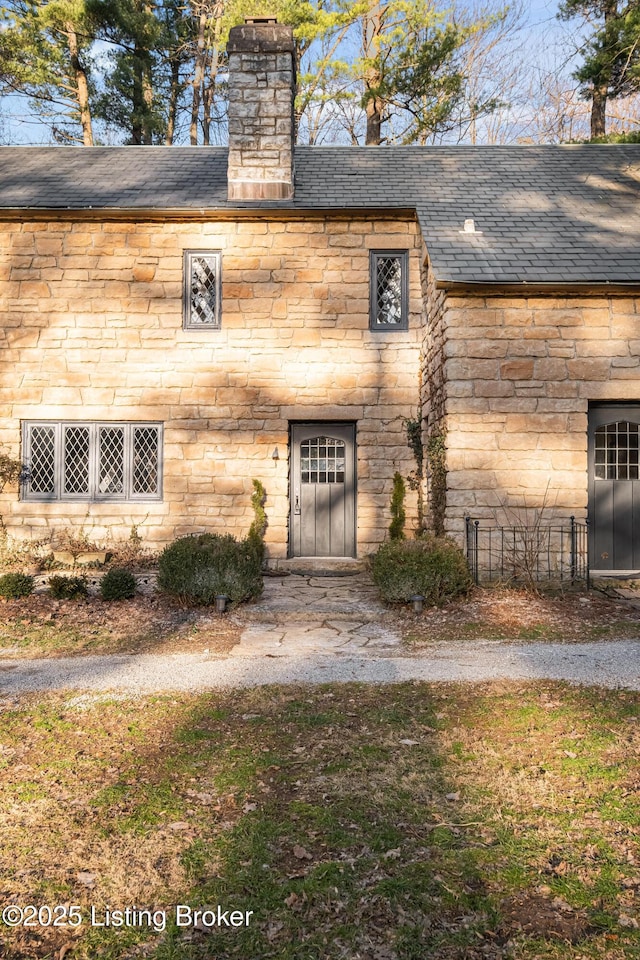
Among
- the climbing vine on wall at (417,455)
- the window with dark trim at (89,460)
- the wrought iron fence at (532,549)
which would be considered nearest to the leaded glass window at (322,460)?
the climbing vine on wall at (417,455)

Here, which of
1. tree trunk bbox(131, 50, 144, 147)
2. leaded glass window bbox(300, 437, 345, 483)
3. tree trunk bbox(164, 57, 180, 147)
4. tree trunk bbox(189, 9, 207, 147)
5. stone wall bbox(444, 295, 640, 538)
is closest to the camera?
stone wall bbox(444, 295, 640, 538)

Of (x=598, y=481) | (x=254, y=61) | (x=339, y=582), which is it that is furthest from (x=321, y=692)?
(x=254, y=61)

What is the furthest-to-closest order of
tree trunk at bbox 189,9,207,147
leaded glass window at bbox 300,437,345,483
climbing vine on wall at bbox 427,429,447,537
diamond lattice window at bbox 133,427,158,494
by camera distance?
tree trunk at bbox 189,9,207,147 → leaded glass window at bbox 300,437,345,483 → diamond lattice window at bbox 133,427,158,494 → climbing vine on wall at bbox 427,429,447,537

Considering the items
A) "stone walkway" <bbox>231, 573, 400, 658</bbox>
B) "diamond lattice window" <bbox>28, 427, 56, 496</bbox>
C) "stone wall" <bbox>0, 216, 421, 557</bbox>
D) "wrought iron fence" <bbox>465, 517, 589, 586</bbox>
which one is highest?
"stone wall" <bbox>0, 216, 421, 557</bbox>

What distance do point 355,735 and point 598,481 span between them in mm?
6774

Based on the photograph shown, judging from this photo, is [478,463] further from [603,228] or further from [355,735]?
[355,735]

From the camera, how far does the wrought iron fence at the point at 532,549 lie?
28.8ft

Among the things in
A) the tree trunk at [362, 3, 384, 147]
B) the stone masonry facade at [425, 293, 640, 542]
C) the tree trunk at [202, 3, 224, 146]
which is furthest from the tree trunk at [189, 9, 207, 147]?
the stone masonry facade at [425, 293, 640, 542]

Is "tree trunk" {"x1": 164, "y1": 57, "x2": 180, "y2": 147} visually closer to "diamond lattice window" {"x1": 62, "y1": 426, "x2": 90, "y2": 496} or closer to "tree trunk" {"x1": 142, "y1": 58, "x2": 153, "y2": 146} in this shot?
"tree trunk" {"x1": 142, "y1": 58, "x2": 153, "y2": 146}

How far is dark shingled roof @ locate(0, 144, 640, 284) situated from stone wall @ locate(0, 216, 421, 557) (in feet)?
2.02

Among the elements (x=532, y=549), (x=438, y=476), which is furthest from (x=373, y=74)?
(x=532, y=549)

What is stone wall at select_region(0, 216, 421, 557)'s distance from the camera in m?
11.0

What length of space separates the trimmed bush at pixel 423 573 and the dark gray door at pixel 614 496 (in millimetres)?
2811

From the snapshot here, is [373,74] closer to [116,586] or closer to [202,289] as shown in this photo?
[202,289]
